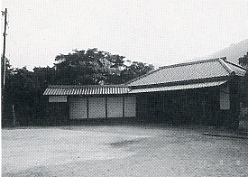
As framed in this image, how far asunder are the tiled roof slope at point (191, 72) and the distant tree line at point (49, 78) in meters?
8.67

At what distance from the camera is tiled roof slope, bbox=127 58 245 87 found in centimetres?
1752

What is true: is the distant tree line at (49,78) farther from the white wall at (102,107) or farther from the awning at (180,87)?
the awning at (180,87)

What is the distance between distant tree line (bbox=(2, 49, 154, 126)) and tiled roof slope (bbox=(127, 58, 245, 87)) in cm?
867

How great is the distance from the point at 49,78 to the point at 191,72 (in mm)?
14789

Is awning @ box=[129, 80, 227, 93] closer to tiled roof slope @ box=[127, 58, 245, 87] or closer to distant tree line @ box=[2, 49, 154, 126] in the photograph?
tiled roof slope @ box=[127, 58, 245, 87]

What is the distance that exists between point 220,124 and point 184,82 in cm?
367

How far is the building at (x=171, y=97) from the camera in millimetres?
16422

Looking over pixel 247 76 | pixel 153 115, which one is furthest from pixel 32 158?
pixel 153 115

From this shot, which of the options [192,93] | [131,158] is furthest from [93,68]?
[131,158]

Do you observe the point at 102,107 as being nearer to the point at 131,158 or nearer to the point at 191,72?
the point at 191,72

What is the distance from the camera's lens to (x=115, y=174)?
6.36 metres

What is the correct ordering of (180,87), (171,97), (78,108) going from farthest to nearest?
1. (78,108)
2. (171,97)
3. (180,87)

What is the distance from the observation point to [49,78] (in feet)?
92.2

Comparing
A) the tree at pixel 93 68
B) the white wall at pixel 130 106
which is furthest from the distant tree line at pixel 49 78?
the white wall at pixel 130 106
